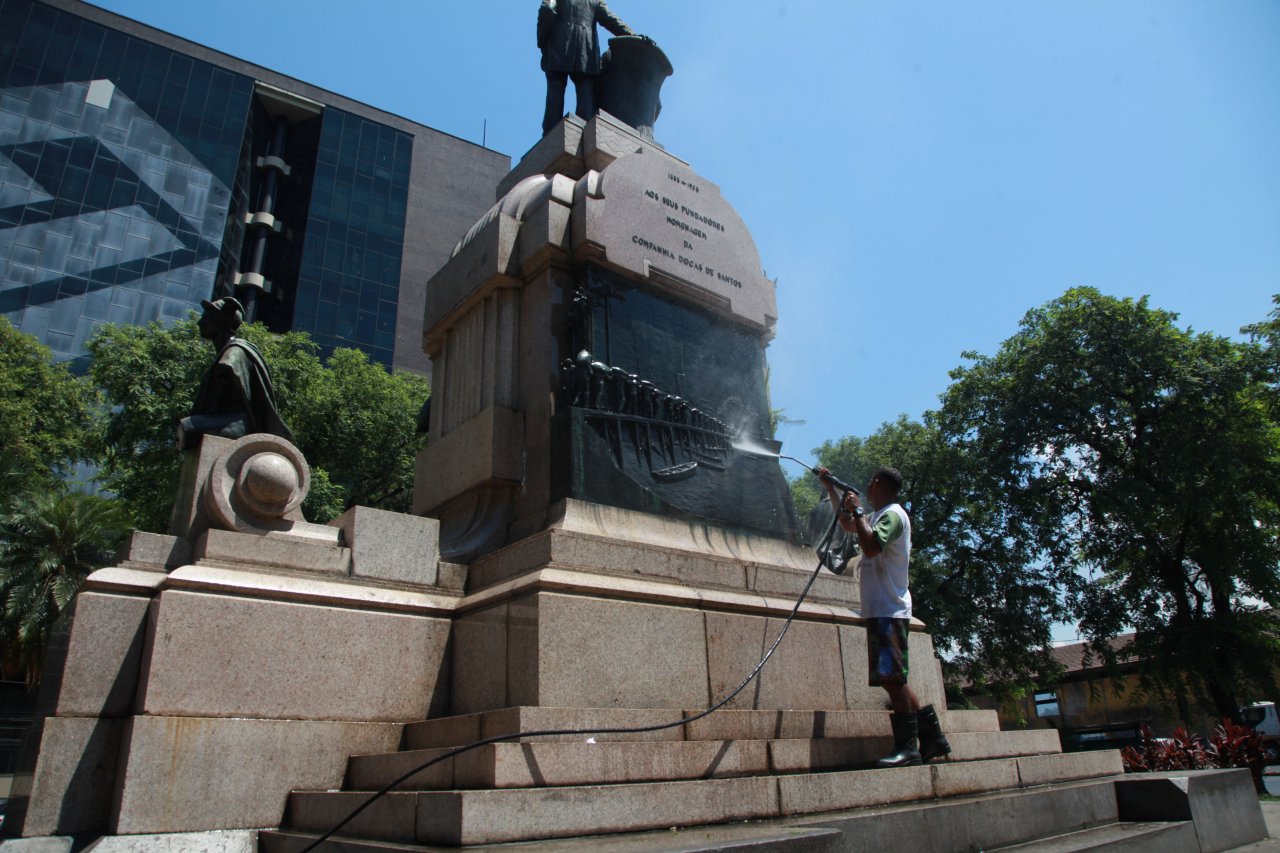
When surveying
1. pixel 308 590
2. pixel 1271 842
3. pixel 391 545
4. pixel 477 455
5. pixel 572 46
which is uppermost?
pixel 572 46

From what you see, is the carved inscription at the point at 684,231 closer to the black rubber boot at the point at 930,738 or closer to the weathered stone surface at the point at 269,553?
the weathered stone surface at the point at 269,553

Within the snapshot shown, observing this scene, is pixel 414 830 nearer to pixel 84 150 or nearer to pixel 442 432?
pixel 442 432

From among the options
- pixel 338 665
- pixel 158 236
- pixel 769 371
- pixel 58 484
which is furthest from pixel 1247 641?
pixel 158 236

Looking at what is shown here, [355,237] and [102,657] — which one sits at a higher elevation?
[355,237]

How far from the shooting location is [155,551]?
17.9 feet

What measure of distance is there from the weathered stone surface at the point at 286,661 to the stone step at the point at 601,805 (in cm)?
65

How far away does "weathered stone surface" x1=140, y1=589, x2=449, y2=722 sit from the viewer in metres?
4.95

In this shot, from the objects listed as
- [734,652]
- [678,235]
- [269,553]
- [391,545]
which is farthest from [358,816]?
[678,235]

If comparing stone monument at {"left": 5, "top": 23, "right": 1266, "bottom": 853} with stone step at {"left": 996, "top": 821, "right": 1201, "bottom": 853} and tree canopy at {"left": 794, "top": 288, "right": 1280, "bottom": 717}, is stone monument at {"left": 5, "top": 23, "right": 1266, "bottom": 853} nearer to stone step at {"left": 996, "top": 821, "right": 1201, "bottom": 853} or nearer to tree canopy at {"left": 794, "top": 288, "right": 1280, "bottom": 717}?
stone step at {"left": 996, "top": 821, "right": 1201, "bottom": 853}

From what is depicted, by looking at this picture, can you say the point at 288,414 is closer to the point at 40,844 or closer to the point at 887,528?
the point at 40,844

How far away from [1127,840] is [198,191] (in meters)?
54.0

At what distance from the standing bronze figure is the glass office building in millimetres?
38492

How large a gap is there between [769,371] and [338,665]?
5558mm

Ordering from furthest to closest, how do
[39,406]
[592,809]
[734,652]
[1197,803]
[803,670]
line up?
[39,406]
[803,670]
[734,652]
[1197,803]
[592,809]
